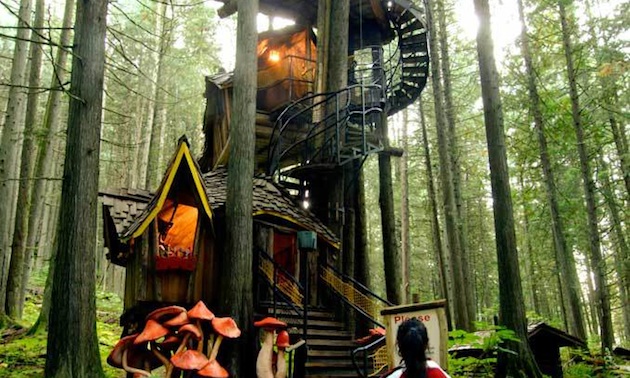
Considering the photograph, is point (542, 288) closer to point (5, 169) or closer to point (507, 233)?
point (507, 233)

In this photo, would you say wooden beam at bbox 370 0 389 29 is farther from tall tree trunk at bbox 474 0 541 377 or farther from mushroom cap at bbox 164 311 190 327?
mushroom cap at bbox 164 311 190 327

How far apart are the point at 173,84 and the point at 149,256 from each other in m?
19.0

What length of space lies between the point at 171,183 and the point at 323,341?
14.2ft

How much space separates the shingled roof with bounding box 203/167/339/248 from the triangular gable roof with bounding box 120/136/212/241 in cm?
59

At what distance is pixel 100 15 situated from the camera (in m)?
7.35

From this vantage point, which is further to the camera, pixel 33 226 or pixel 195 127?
pixel 195 127

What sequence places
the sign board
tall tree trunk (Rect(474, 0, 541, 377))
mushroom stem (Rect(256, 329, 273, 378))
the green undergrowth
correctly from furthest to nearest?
1. the green undergrowth
2. tall tree trunk (Rect(474, 0, 541, 377))
3. mushroom stem (Rect(256, 329, 273, 378))
4. the sign board

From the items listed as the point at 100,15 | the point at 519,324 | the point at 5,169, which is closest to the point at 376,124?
the point at 519,324

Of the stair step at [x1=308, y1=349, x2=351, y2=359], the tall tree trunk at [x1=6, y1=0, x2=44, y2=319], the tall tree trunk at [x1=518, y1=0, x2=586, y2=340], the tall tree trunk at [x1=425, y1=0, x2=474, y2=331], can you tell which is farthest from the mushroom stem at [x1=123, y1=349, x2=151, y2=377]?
the tall tree trunk at [x1=518, y1=0, x2=586, y2=340]

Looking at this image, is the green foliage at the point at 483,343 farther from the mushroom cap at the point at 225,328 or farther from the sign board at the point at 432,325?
the mushroom cap at the point at 225,328

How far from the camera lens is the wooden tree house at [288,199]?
9.05 metres

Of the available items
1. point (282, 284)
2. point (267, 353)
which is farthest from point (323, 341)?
point (267, 353)

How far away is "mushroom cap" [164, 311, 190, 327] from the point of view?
6.32m

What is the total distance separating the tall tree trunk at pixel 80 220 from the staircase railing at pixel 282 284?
3570mm
